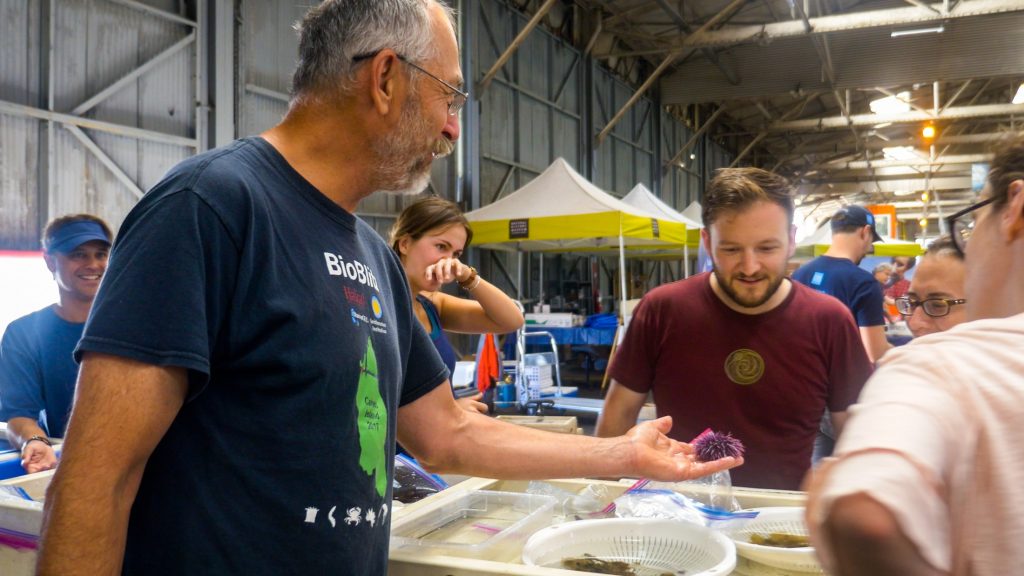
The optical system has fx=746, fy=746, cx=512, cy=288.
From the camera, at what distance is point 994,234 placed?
0.75 m

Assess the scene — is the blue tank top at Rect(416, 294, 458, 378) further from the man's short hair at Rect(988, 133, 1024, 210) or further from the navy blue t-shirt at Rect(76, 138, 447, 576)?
the man's short hair at Rect(988, 133, 1024, 210)

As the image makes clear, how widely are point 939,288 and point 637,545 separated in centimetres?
190

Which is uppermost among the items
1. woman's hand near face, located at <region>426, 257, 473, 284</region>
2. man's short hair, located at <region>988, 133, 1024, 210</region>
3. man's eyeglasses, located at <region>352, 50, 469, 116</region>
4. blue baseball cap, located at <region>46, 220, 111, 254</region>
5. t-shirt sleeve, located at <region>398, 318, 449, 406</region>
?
man's eyeglasses, located at <region>352, 50, 469, 116</region>

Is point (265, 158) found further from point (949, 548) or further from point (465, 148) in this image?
point (465, 148)

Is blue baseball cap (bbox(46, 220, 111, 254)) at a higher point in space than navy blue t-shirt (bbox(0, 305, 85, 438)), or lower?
higher

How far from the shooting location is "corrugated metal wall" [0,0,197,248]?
197 inches

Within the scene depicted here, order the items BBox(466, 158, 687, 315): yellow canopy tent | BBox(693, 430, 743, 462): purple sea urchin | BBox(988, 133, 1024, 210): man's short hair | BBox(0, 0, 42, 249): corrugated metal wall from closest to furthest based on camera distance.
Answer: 1. BBox(988, 133, 1024, 210): man's short hair
2. BBox(693, 430, 743, 462): purple sea urchin
3. BBox(0, 0, 42, 249): corrugated metal wall
4. BBox(466, 158, 687, 315): yellow canopy tent

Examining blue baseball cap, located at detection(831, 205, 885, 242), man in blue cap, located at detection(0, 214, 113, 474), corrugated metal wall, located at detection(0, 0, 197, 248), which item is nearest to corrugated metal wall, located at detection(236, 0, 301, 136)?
corrugated metal wall, located at detection(0, 0, 197, 248)

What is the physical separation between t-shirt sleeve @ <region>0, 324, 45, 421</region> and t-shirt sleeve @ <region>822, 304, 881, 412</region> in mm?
2758

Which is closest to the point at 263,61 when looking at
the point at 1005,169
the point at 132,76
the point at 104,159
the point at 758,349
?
the point at 132,76

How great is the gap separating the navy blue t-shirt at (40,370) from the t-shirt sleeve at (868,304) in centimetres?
378

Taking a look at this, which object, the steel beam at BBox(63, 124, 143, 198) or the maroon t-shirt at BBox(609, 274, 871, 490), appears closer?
the maroon t-shirt at BBox(609, 274, 871, 490)

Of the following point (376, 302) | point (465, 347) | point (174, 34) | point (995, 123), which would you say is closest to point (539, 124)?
point (465, 347)

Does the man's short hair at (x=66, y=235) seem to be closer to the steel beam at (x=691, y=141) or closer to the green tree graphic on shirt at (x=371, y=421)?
the green tree graphic on shirt at (x=371, y=421)
